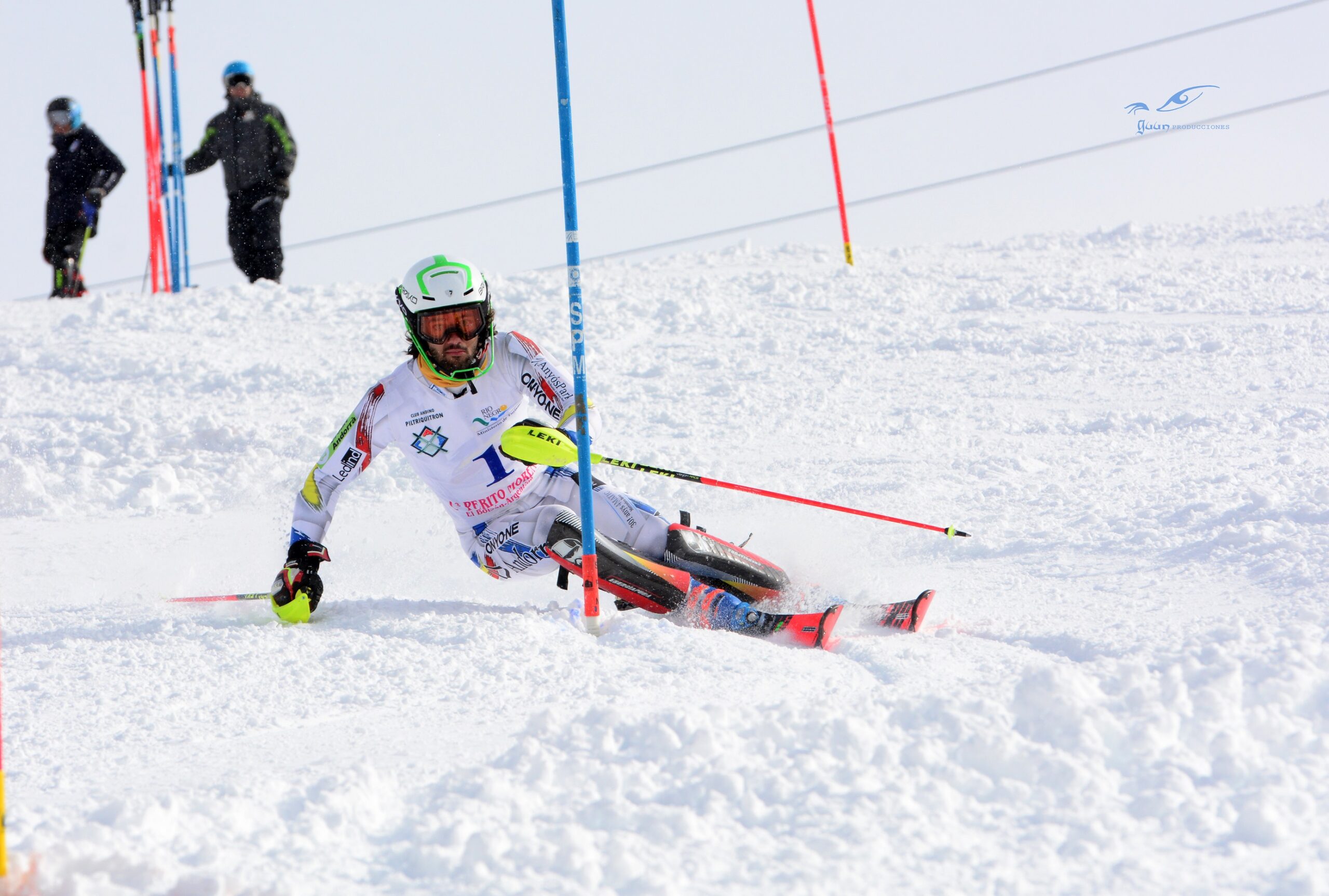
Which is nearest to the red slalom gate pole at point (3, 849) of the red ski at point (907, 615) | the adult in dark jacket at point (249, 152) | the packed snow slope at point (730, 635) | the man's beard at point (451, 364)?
the packed snow slope at point (730, 635)

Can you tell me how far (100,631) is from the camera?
4426mm

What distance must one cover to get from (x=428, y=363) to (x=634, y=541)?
117cm

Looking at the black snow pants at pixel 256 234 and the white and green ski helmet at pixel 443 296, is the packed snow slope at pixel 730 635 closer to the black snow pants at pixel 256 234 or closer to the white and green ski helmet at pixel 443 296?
the black snow pants at pixel 256 234

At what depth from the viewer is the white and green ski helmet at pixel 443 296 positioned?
4660 mm

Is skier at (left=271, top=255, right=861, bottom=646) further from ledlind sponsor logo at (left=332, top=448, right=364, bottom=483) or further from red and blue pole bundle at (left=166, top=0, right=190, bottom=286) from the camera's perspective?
red and blue pole bundle at (left=166, top=0, right=190, bottom=286)

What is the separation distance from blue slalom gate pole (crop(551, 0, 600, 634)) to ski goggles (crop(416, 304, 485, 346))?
581 millimetres

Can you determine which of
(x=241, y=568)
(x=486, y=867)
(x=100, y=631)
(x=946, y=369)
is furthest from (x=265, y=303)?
(x=486, y=867)

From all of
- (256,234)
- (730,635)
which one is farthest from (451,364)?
(256,234)

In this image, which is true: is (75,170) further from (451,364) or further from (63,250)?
(451,364)

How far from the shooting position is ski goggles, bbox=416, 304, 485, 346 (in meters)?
4.66

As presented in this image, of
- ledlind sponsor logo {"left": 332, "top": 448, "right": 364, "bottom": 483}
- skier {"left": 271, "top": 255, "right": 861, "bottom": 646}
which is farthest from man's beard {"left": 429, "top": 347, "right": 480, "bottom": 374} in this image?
ledlind sponsor logo {"left": 332, "top": 448, "right": 364, "bottom": 483}

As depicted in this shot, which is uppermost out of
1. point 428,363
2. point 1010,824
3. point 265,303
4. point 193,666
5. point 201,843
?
point 265,303

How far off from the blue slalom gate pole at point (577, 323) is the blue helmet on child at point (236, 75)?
276 inches

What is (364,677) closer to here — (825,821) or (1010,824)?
(825,821)
